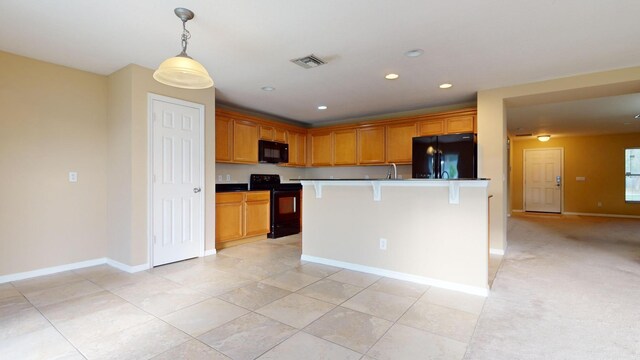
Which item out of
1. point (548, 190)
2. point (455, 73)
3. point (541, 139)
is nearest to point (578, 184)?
point (548, 190)

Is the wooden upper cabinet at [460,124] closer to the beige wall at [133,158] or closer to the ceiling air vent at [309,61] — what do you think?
the ceiling air vent at [309,61]

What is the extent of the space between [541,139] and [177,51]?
956cm

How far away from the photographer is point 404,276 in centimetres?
317

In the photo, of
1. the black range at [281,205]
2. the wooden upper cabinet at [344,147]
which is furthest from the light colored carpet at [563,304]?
the black range at [281,205]

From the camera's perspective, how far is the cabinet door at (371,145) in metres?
5.79

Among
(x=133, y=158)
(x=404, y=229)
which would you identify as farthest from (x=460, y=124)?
(x=133, y=158)

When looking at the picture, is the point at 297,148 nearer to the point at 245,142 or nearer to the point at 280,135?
the point at 280,135

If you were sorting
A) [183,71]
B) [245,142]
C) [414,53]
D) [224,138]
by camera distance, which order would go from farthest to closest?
[245,142] → [224,138] → [414,53] → [183,71]

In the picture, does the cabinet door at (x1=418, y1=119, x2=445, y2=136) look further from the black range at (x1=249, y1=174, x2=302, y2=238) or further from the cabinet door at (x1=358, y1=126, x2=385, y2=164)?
the black range at (x1=249, y1=174, x2=302, y2=238)

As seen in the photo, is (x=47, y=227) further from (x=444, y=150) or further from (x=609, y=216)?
(x=609, y=216)

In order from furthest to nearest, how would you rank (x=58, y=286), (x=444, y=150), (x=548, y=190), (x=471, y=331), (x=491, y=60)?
(x=548, y=190) < (x=444, y=150) < (x=491, y=60) < (x=58, y=286) < (x=471, y=331)

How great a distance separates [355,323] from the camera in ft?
7.23

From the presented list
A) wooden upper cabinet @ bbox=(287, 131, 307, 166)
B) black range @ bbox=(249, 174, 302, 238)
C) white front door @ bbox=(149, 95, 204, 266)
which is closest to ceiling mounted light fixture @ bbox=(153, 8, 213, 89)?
white front door @ bbox=(149, 95, 204, 266)

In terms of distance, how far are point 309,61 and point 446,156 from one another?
271 cm
